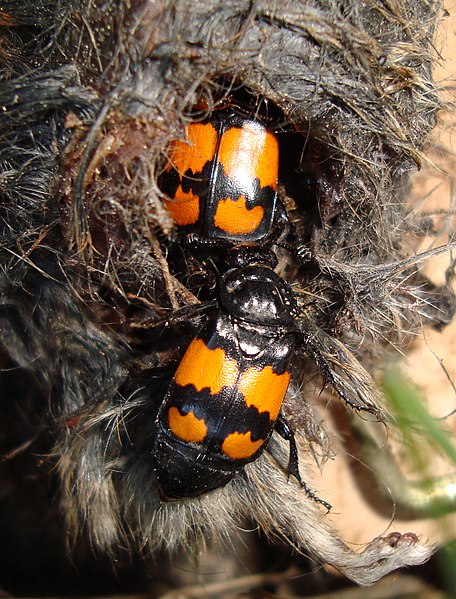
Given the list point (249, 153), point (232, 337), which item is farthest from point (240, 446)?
point (249, 153)

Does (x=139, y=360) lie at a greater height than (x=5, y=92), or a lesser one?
lesser

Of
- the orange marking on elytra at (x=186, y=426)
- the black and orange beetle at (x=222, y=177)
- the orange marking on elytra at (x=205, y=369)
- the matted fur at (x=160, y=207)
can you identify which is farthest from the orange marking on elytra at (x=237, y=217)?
the orange marking on elytra at (x=186, y=426)

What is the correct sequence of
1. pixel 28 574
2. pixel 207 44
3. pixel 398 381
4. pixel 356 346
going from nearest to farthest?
1. pixel 207 44
2. pixel 398 381
3. pixel 356 346
4. pixel 28 574

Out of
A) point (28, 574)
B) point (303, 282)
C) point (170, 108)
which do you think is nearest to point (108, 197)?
point (170, 108)

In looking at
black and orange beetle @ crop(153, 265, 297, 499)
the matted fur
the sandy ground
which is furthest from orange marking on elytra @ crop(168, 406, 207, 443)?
the sandy ground

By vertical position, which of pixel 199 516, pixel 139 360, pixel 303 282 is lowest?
pixel 199 516

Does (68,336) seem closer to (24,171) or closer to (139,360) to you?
(139,360)

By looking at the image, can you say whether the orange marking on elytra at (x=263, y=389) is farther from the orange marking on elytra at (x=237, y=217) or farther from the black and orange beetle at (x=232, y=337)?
the orange marking on elytra at (x=237, y=217)

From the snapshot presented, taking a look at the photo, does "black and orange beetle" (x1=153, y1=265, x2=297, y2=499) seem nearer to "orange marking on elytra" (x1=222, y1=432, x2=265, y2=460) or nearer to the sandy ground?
"orange marking on elytra" (x1=222, y1=432, x2=265, y2=460)
